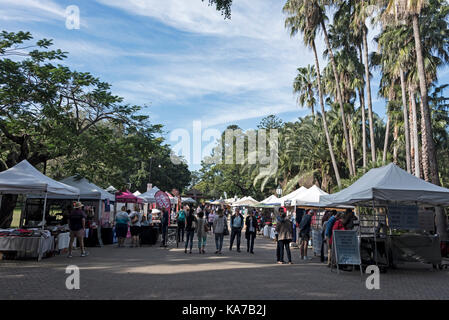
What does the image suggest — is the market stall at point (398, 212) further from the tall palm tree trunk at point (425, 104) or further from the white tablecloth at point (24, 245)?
the white tablecloth at point (24, 245)

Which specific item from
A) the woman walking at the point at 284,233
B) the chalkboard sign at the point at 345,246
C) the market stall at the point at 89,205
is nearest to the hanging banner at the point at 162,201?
the market stall at the point at 89,205

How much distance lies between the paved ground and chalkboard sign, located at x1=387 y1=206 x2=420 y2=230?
53.1 inches

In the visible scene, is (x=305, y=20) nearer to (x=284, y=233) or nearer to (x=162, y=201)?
(x=162, y=201)

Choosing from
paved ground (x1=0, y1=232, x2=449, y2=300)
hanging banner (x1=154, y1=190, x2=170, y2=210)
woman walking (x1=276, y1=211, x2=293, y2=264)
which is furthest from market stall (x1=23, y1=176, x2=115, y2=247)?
woman walking (x1=276, y1=211, x2=293, y2=264)

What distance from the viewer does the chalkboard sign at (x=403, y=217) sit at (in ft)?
38.4

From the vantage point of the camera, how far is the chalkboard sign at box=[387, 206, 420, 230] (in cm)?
1170

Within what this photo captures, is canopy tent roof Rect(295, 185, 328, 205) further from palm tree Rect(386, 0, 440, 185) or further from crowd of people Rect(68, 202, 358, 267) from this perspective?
palm tree Rect(386, 0, 440, 185)

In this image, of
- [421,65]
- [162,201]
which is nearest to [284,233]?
[162,201]

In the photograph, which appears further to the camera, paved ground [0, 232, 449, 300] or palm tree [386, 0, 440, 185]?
palm tree [386, 0, 440, 185]

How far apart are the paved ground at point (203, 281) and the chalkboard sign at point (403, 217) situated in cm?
135

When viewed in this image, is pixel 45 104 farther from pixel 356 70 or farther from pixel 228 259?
pixel 356 70

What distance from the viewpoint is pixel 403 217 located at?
38.7 ft

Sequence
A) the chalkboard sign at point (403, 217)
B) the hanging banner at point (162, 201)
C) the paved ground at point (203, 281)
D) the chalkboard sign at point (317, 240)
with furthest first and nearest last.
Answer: the hanging banner at point (162, 201) < the chalkboard sign at point (317, 240) < the chalkboard sign at point (403, 217) < the paved ground at point (203, 281)

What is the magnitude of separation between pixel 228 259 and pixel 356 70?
73.7 feet
